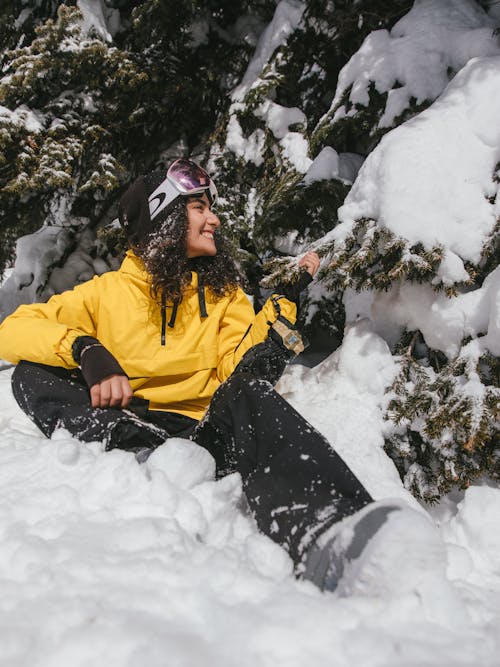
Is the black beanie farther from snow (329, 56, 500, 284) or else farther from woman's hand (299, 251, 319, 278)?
snow (329, 56, 500, 284)

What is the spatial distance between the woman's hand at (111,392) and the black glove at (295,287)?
107 cm

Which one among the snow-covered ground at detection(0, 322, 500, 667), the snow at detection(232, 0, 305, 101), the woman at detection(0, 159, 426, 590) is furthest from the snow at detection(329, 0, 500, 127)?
the snow-covered ground at detection(0, 322, 500, 667)

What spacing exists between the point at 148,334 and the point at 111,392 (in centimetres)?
56

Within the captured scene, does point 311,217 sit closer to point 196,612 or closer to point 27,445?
point 27,445

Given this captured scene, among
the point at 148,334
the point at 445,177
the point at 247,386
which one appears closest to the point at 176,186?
the point at 148,334

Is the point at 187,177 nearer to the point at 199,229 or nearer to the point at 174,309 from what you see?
the point at 199,229

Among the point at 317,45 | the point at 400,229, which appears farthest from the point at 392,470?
the point at 317,45

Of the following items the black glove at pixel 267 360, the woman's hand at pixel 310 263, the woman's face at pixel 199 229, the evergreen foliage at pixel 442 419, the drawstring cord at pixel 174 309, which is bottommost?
the evergreen foliage at pixel 442 419

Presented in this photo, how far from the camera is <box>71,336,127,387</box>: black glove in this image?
7.03 feet

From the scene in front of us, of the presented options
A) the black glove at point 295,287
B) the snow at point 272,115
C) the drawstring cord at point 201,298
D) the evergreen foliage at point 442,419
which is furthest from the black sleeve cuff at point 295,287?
the snow at point 272,115

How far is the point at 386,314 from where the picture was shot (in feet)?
9.89

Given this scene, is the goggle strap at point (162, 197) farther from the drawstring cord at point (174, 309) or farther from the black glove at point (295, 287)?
the black glove at point (295, 287)

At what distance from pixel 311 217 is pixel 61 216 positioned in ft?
15.1

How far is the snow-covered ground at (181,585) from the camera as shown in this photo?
0.95 metres
